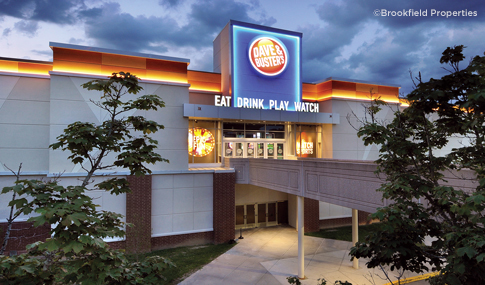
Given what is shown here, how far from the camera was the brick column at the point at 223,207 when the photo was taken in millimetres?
20609

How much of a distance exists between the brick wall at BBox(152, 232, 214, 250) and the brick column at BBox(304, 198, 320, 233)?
8347mm

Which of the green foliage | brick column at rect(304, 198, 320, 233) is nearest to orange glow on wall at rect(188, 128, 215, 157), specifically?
brick column at rect(304, 198, 320, 233)

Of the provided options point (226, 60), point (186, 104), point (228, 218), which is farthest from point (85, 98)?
point (228, 218)

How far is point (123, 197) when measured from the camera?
18625 millimetres

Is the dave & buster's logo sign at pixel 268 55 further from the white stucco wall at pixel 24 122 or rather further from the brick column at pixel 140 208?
the white stucco wall at pixel 24 122

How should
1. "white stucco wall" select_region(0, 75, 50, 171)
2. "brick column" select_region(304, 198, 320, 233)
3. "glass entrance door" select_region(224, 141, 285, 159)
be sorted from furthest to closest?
"glass entrance door" select_region(224, 141, 285, 159), "brick column" select_region(304, 198, 320, 233), "white stucco wall" select_region(0, 75, 50, 171)

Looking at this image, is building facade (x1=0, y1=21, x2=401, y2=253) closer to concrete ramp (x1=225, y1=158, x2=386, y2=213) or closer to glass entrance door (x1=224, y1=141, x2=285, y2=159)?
glass entrance door (x1=224, y1=141, x2=285, y2=159)

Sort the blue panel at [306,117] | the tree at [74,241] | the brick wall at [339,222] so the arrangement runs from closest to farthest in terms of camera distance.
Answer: the tree at [74,241] → the blue panel at [306,117] → the brick wall at [339,222]

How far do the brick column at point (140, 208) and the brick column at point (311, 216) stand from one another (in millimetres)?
12759

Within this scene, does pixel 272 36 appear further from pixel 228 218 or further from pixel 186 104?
pixel 228 218

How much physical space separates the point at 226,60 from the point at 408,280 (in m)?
19.6

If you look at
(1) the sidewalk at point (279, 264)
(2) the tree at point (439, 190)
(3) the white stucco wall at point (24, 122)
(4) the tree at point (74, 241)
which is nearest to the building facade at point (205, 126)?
(3) the white stucco wall at point (24, 122)

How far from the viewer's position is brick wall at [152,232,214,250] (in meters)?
19.2

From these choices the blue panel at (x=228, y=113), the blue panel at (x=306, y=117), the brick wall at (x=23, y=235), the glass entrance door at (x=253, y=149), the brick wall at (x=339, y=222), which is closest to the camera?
the brick wall at (x=23, y=235)
